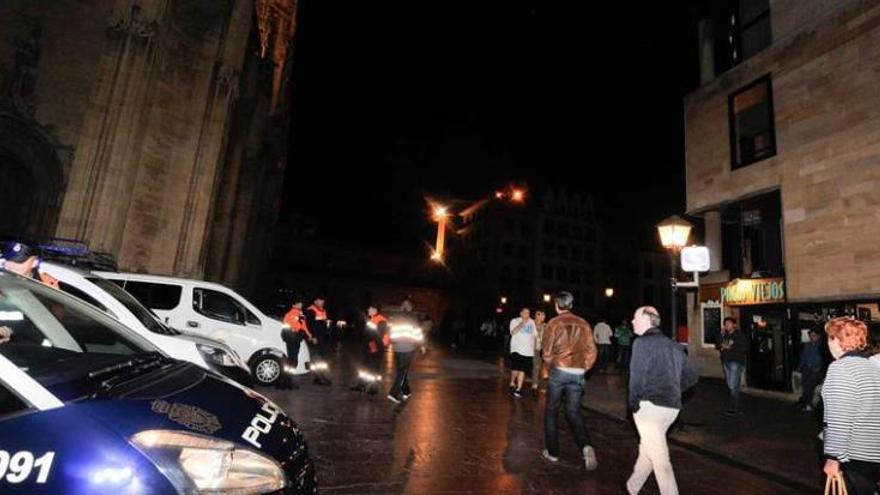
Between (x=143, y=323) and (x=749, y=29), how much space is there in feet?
64.7

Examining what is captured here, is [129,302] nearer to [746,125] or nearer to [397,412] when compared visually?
[397,412]

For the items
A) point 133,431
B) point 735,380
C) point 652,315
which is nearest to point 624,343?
point 735,380

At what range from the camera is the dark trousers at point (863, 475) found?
11.3 ft

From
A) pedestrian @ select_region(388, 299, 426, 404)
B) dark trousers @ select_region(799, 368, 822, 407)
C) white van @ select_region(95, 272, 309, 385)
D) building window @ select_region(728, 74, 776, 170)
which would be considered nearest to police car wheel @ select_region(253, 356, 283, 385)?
white van @ select_region(95, 272, 309, 385)

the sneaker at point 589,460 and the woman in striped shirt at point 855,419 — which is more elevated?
the woman in striped shirt at point 855,419

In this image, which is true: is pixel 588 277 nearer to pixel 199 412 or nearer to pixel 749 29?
pixel 749 29

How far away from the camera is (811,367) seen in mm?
10969

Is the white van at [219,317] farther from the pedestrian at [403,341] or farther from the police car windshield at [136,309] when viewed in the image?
the police car windshield at [136,309]

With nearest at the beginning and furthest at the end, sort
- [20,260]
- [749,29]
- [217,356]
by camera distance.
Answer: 1. [20,260]
2. [217,356]
3. [749,29]

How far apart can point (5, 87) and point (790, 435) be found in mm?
23594

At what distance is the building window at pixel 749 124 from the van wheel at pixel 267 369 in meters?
15.1

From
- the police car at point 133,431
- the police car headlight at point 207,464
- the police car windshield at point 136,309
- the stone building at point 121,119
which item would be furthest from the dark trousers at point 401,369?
the stone building at point 121,119

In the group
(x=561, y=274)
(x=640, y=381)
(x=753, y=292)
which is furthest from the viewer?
(x=561, y=274)

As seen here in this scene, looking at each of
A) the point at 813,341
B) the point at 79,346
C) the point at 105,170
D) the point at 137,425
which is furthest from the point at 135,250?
the point at 813,341
